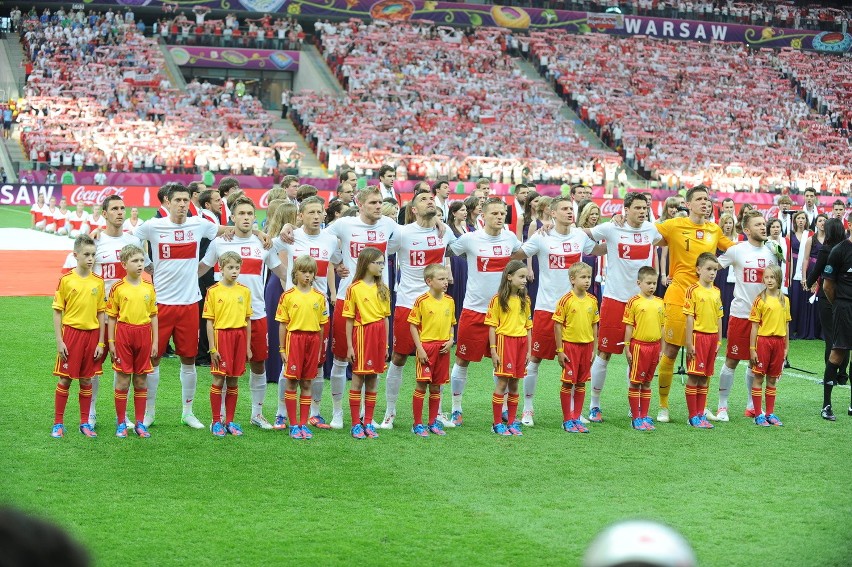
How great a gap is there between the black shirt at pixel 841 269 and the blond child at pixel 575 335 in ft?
7.56

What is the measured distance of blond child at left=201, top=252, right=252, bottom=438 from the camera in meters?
8.57

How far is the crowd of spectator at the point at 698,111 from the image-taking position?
39031 millimetres

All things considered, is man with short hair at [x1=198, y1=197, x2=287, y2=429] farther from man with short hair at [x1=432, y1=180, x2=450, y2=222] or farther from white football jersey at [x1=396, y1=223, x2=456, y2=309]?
man with short hair at [x1=432, y1=180, x2=450, y2=222]

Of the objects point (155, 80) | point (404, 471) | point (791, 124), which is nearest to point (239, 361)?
point (404, 471)

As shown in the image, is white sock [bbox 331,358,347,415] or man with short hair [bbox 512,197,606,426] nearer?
white sock [bbox 331,358,347,415]

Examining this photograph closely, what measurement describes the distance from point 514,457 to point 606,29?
43123 millimetres

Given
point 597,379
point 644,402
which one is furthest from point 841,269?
point 597,379

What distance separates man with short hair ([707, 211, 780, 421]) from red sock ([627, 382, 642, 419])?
2.98 ft

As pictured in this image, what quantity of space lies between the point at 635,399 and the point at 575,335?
0.82 metres

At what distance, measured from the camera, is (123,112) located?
34.9 m

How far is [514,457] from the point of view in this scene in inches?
324

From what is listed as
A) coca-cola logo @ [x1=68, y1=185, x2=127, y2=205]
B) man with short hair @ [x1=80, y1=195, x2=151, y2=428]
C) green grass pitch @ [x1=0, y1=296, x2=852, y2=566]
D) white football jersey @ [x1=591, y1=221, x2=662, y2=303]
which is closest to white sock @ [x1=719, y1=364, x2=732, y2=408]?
green grass pitch @ [x1=0, y1=296, x2=852, y2=566]

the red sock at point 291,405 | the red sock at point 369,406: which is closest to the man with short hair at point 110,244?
the red sock at point 291,405

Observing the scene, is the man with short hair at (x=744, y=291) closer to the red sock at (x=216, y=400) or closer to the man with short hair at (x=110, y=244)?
the red sock at (x=216, y=400)
